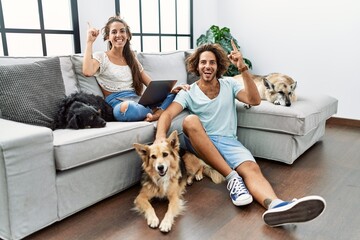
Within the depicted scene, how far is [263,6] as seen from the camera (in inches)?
176

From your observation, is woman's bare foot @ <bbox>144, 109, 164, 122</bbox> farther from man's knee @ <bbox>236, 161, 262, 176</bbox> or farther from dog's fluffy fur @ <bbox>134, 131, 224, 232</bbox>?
man's knee @ <bbox>236, 161, 262, 176</bbox>

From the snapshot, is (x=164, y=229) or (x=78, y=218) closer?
(x=164, y=229)

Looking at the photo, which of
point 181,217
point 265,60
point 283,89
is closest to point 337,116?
point 265,60

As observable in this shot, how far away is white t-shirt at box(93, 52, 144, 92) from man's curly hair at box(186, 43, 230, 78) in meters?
0.54

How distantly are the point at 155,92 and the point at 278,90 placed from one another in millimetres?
1304

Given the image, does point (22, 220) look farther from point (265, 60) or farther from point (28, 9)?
point (265, 60)

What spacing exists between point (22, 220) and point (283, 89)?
2405mm

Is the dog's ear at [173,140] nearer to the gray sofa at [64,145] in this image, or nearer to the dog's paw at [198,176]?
the gray sofa at [64,145]

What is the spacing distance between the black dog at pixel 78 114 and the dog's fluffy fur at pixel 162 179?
38 cm

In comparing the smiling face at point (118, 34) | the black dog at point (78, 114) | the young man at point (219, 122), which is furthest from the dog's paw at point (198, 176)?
the smiling face at point (118, 34)

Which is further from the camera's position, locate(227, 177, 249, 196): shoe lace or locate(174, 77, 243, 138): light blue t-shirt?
locate(174, 77, 243, 138): light blue t-shirt

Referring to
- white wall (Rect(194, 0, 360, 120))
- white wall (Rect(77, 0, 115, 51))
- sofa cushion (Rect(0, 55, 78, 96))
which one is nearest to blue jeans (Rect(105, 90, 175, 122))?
sofa cushion (Rect(0, 55, 78, 96))

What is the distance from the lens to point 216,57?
95.3 inches

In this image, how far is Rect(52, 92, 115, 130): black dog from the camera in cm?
205
